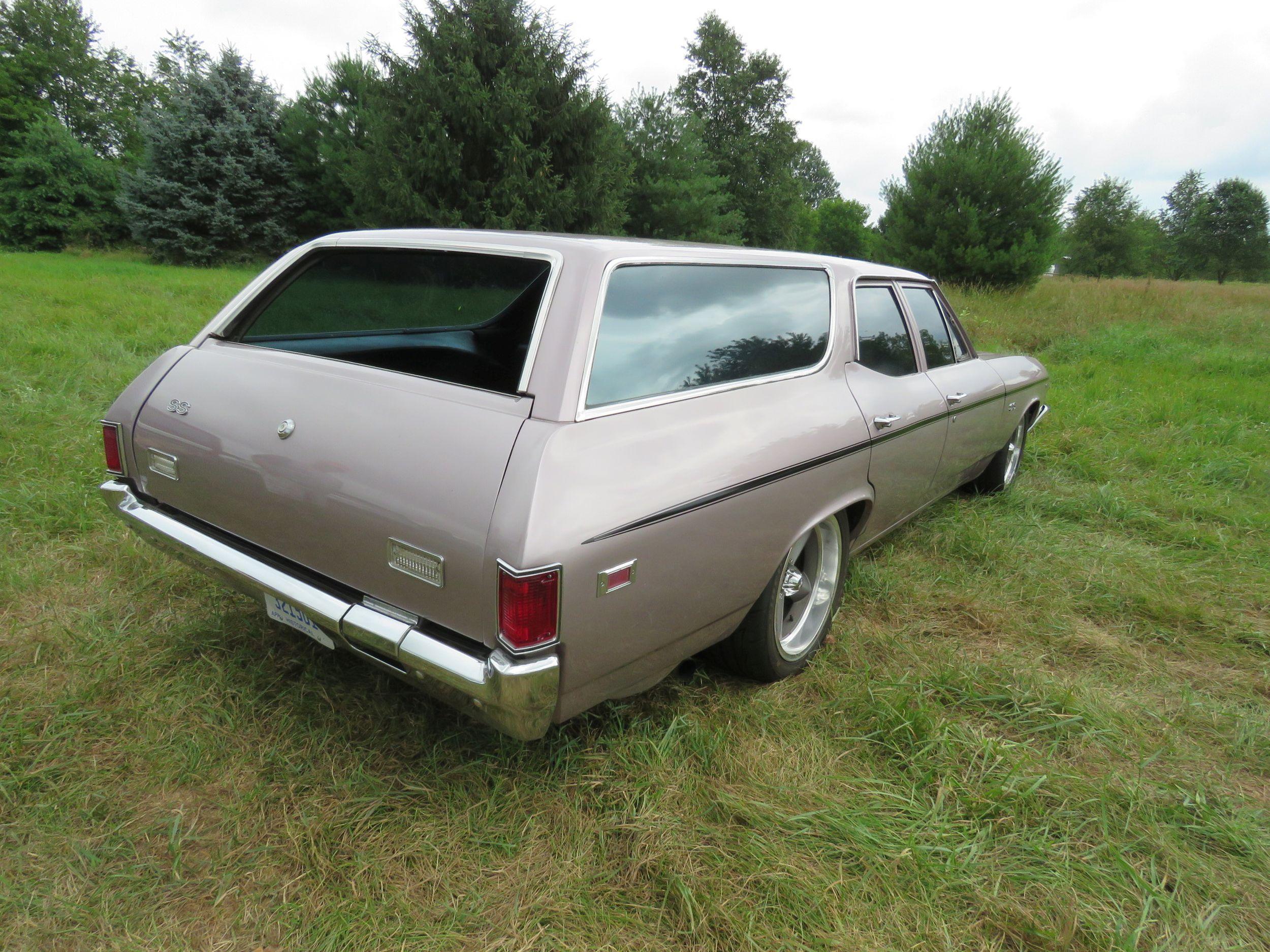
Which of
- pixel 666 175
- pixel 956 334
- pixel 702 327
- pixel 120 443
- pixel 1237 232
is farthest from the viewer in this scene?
pixel 1237 232

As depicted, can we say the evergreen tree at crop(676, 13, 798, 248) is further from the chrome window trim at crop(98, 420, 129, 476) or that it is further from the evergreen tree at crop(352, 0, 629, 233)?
the chrome window trim at crop(98, 420, 129, 476)

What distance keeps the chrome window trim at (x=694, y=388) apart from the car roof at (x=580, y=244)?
1 cm

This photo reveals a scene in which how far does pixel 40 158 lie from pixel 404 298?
2414 centimetres

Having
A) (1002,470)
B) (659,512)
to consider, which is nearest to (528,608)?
(659,512)

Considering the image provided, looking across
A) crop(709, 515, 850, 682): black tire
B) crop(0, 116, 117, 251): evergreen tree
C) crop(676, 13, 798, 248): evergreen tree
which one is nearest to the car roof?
crop(709, 515, 850, 682): black tire

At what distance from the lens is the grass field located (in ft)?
5.72

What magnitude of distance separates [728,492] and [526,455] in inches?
26.0

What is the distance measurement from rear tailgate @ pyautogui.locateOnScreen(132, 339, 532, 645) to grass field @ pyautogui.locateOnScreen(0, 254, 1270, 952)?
2.12ft

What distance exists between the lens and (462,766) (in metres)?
2.17

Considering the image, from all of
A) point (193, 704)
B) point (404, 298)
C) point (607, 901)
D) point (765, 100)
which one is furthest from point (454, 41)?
point (765, 100)

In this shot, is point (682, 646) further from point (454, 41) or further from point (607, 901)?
point (454, 41)

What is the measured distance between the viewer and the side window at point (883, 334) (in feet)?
10.2

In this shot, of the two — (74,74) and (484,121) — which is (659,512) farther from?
(74,74)

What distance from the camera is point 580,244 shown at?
2.06 meters
